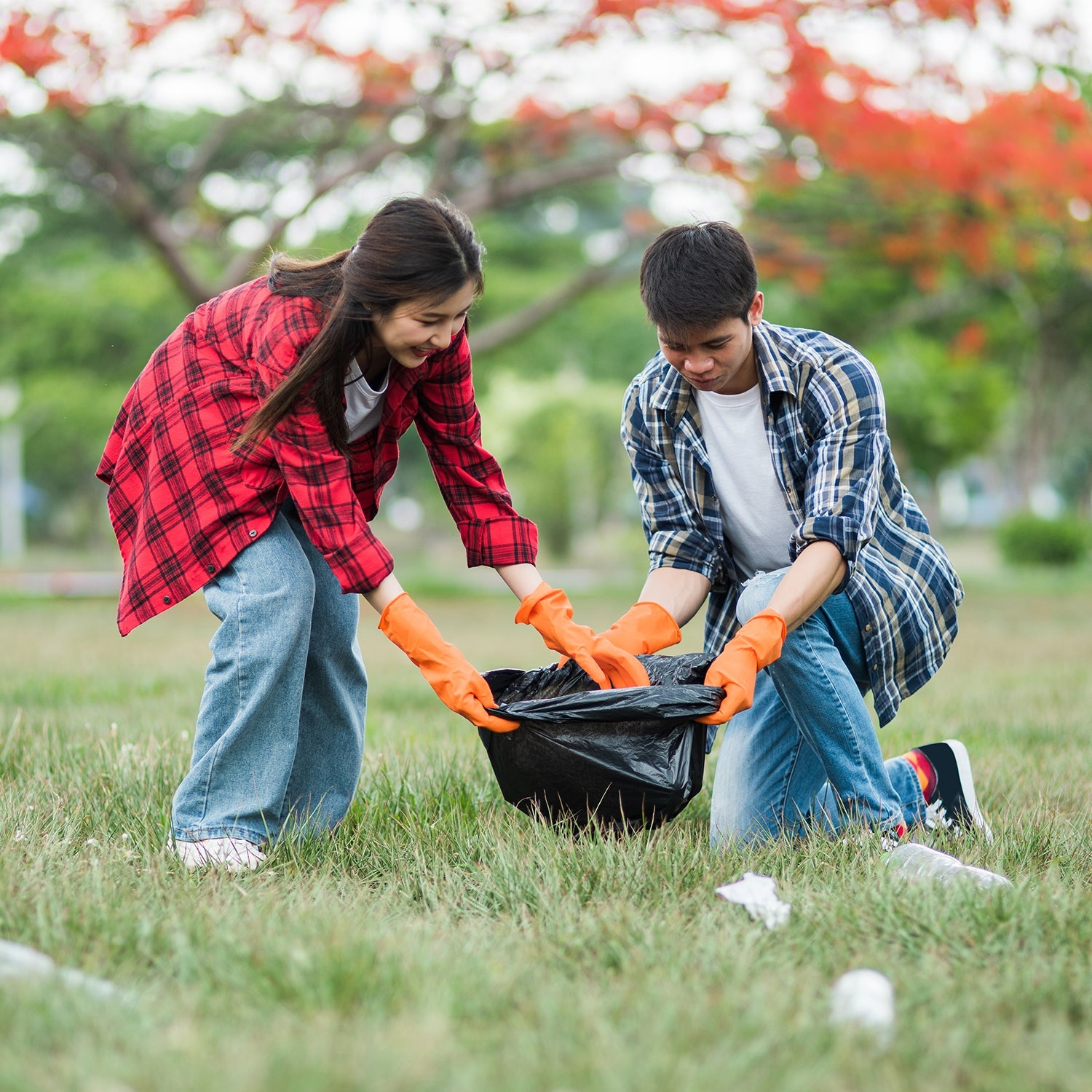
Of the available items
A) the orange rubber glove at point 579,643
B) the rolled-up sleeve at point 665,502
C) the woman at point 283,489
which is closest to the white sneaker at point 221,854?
the woman at point 283,489

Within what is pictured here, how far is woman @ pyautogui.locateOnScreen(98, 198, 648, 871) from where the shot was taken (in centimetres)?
229

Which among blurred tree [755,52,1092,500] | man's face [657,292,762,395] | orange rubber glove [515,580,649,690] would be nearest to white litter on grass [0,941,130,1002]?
orange rubber glove [515,580,649,690]

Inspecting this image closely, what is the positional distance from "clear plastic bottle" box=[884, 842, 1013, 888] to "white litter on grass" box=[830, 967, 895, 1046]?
0.44m

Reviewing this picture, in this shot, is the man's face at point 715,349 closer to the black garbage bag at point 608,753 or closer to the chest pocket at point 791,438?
the chest pocket at point 791,438

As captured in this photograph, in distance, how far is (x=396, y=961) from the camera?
5.47ft

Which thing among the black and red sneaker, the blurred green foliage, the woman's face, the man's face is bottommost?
the blurred green foliage

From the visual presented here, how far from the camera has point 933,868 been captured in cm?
218

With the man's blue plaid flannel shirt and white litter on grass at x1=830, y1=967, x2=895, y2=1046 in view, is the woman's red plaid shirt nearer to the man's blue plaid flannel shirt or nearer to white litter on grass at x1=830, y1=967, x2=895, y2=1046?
the man's blue plaid flannel shirt

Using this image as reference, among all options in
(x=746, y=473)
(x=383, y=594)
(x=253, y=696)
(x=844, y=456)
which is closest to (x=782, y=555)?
(x=746, y=473)

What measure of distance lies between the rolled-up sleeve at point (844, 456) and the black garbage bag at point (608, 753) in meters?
0.42

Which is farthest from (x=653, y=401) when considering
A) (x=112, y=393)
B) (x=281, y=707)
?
(x=112, y=393)

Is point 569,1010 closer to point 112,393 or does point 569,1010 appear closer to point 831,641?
point 831,641

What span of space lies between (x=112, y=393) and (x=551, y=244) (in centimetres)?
779

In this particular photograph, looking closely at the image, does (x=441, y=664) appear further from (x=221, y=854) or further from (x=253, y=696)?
(x=221, y=854)
